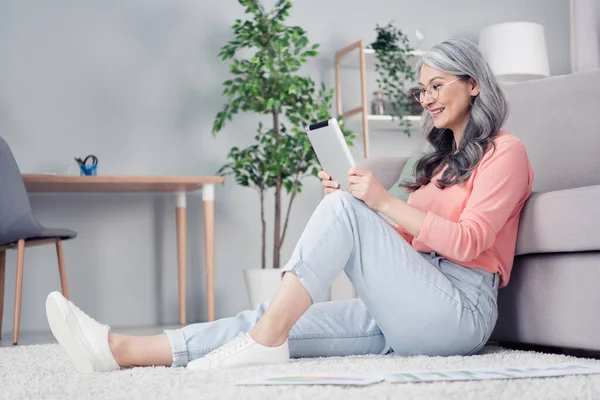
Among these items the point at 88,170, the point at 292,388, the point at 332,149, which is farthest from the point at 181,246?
the point at 292,388

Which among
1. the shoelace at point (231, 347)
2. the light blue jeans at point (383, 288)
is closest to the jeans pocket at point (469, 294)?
the light blue jeans at point (383, 288)

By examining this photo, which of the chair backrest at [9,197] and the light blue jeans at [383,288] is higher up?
the chair backrest at [9,197]

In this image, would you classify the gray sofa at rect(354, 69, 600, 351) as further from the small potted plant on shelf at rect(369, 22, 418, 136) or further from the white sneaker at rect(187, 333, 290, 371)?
the small potted plant on shelf at rect(369, 22, 418, 136)

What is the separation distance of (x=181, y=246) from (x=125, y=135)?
2.28 ft

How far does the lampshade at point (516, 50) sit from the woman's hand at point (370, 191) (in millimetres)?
2824

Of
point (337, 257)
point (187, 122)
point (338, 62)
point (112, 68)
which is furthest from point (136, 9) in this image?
point (337, 257)

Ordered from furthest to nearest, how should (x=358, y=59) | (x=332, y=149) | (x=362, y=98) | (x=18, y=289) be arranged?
(x=358, y=59), (x=362, y=98), (x=18, y=289), (x=332, y=149)

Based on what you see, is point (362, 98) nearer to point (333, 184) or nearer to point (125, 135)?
point (125, 135)

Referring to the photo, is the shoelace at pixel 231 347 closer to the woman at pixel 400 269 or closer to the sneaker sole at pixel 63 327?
the woman at pixel 400 269

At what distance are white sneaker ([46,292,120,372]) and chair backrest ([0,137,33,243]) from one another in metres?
1.64

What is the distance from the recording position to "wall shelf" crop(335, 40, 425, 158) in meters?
4.17

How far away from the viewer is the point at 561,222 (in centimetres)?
175

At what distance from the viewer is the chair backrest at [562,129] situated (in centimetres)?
221

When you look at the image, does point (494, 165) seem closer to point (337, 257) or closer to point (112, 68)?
point (337, 257)
